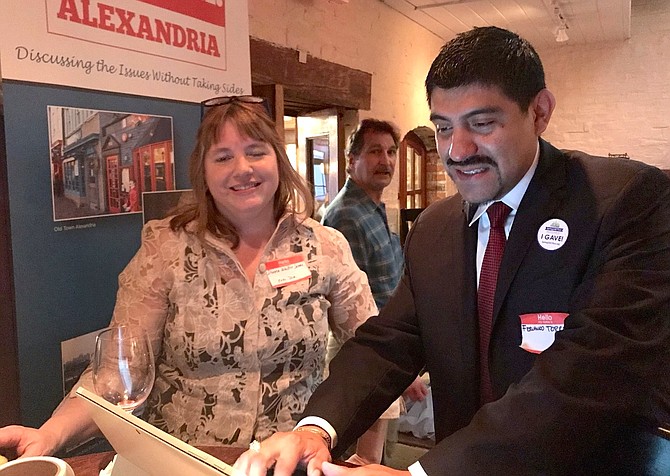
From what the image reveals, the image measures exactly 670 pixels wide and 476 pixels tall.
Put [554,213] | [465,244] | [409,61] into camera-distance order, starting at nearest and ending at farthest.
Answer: [554,213]
[465,244]
[409,61]

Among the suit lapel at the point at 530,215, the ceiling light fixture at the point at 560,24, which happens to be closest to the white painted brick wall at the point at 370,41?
the ceiling light fixture at the point at 560,24

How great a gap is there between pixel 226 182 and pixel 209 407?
0.65 meters

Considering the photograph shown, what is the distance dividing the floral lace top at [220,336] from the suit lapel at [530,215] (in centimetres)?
69

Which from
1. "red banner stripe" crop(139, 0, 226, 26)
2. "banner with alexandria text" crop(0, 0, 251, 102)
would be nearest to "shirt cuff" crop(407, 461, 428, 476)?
"banner with alexandria text" crop(0, 0, 251, 102)

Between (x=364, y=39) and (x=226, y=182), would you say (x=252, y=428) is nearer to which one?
(x=226, y=182)

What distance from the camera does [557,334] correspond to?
1149 millimetres

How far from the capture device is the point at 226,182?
1833mm

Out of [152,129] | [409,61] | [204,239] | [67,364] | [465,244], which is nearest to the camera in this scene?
[465,244]

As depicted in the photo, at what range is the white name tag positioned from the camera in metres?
1.79

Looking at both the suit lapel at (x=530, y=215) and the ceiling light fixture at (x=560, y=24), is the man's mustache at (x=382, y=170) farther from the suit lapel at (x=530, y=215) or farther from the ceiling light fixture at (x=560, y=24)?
the ceiling light fixture at (x=560, y=24)

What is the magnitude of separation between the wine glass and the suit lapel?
2.47 ft

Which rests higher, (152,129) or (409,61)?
(409,61)

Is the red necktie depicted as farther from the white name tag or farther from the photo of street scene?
the photo of street scene

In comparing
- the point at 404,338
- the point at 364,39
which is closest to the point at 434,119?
the point at 404,338
